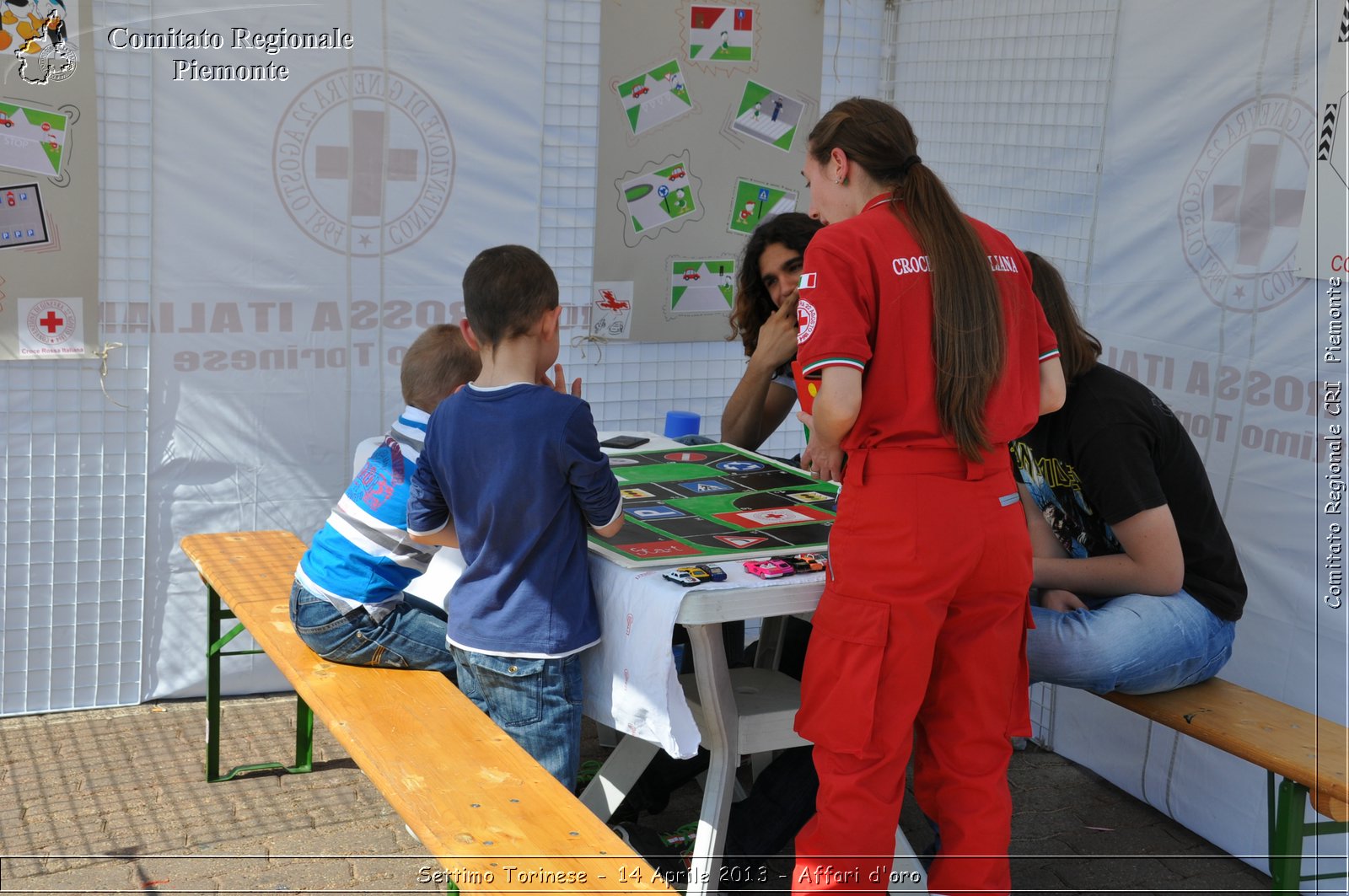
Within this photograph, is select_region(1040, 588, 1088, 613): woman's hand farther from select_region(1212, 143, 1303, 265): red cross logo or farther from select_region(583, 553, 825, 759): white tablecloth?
select_region(1212, 143, 1303, 265): red cross logo

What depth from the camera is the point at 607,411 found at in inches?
167

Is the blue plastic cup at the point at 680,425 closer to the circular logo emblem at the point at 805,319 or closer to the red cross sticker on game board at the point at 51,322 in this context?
the circular logo emblem at the point at 805,319

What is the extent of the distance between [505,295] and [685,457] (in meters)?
1.00

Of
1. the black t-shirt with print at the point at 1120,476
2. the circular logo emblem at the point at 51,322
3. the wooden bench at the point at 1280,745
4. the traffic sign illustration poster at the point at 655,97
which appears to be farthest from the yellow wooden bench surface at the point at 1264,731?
the circular logo emblem at the point at 51,322

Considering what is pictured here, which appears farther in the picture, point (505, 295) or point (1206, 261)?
point (1206, 261)

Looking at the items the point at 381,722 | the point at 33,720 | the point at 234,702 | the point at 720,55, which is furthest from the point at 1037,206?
the point at 33,720

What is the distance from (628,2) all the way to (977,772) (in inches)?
108

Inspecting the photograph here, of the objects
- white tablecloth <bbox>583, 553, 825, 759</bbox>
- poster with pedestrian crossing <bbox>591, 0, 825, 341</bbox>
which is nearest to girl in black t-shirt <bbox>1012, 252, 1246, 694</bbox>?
white tablecloth <bbox>583, 553, 825, 759</bbox>

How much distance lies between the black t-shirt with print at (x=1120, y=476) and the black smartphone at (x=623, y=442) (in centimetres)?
103

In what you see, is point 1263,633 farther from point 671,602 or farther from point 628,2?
point 628,2

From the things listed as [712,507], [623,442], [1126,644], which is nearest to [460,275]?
[623,442]

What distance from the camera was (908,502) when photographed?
6.96 feet

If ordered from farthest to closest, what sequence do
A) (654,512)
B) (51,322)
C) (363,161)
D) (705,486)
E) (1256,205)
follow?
(363,161)
(51,322)
(1256,205)
(705,486)
(654,512)
